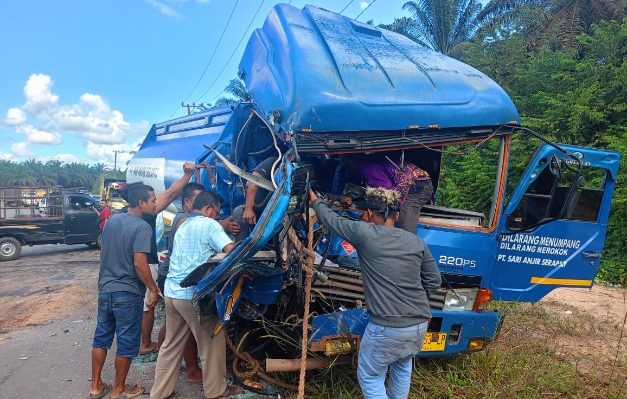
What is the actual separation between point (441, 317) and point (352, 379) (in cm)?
89

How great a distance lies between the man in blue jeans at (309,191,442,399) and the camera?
8.64 feet

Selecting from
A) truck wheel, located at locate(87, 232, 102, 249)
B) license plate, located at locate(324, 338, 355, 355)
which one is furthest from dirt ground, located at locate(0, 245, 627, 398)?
truck wheel, located at locate(87, 232, 102, 249)

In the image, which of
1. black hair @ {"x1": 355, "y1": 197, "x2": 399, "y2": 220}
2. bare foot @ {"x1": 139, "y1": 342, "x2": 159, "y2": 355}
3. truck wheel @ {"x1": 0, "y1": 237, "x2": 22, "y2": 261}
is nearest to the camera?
black hair @ {"x1": 355, "y1": 197, "x2": 399, "y2": 220}

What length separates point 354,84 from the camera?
125 inches

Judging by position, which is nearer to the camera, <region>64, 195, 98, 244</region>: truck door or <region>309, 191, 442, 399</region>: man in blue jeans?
<region>309, 191, 442, 399</region>: man in blue jeans

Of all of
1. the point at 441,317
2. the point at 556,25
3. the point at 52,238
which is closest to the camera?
the point at 441,317

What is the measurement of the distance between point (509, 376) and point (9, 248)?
11993mm

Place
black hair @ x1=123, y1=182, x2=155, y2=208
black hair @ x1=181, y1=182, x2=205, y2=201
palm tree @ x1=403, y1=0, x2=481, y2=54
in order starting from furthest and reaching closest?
palm tree @ x1=403, y1=0, x2=481, y2=54, black hair @ x1=181, y1=182, x2=205, y2=201, black hair @ x1=123, y1=182, x2=155, y2=208

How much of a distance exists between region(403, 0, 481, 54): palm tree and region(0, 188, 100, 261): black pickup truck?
13540 millimetres

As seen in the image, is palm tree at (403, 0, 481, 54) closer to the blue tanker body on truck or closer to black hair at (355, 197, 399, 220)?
the blue tanker body on truck

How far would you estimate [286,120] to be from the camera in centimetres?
304

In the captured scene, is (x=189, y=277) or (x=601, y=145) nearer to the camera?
(x=189, y=277)

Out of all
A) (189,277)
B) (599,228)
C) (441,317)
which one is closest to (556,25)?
(599,228)

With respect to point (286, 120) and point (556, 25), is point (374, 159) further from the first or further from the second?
point (556, 25)
